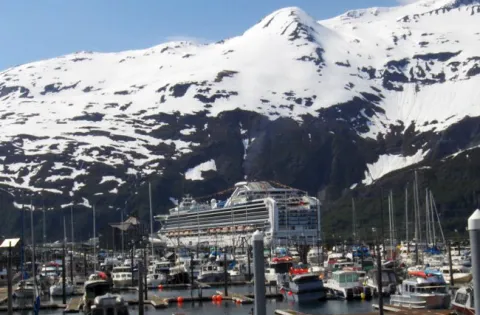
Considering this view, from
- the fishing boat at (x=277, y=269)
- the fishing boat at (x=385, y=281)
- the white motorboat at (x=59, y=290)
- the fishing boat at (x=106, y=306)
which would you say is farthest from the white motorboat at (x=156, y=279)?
the fishing boat at (x=106, y=306)

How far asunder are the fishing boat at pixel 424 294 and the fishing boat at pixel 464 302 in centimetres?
1078

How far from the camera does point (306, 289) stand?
6706 centimetres

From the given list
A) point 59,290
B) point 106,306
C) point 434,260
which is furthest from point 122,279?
point 106,306

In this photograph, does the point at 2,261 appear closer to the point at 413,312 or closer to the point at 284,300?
the point at 284,300

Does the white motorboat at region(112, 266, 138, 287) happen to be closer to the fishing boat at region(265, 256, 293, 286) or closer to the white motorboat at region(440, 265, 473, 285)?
the fishing boat at region(265, 256, 293, 286)

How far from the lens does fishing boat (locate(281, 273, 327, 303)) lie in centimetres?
6675

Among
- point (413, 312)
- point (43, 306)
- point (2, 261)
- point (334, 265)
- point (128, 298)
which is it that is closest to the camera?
point (413, 312)

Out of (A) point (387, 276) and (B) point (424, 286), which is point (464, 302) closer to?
(B) point (424, 286)

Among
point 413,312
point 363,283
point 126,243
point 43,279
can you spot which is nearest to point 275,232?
point 126,243

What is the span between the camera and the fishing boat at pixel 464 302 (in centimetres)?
4131

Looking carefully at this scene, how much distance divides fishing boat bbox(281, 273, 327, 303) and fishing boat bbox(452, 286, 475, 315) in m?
23.9

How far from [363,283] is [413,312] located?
20760 millimetres

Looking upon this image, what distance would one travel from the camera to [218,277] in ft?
307

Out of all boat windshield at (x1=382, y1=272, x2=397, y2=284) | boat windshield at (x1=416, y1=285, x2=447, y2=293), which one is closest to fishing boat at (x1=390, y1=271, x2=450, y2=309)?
boat windshield at (x1=416, y1=285, x2=447, y2=293)
